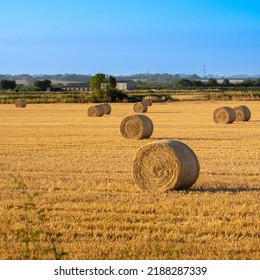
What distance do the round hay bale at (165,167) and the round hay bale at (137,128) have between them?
1300 cm

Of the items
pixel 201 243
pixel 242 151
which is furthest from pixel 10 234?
pixel 242 151

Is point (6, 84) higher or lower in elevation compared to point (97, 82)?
lower

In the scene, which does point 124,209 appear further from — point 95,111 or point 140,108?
point 140,108

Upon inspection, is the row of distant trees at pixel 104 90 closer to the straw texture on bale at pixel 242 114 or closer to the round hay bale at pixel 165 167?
the straw texture on bale at pixel 242 114

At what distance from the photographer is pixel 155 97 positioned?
77.3 meters

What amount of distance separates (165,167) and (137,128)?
1398cm

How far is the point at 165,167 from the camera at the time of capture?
13.7 meters

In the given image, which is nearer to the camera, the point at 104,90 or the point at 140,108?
the point at 140,108

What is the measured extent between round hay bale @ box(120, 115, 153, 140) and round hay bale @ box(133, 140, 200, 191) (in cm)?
1300

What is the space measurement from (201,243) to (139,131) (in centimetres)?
1841

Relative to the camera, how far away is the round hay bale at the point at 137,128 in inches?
1078

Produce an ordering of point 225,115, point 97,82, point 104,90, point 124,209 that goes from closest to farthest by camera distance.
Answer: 1. point 124,209
2. point 225,115
3. point 104,90
4. point 97,82

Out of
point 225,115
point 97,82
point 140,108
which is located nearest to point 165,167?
point 225,115

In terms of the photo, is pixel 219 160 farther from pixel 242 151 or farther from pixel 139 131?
pixel 139 131
